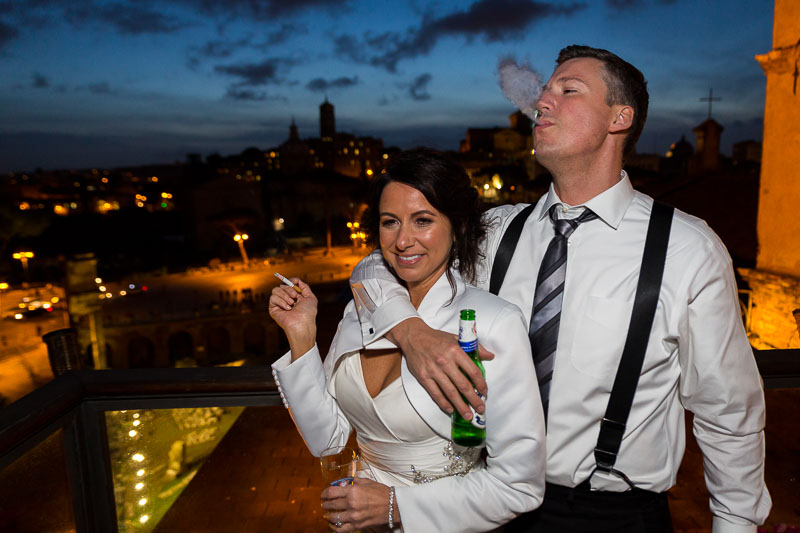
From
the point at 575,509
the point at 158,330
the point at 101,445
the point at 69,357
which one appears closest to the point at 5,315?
the point at 158,330

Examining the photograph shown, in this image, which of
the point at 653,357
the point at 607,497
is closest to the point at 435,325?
the point at 653,357

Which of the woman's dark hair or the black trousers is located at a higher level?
the woman's dark hair

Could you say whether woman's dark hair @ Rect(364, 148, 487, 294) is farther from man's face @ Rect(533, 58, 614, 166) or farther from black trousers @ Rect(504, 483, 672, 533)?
black trousers @ Rect(504, 483, 672, 533)

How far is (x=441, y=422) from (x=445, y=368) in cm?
30

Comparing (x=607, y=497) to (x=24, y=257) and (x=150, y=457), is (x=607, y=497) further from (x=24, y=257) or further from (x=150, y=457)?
(x=24, y=257)

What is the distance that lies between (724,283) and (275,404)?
1666 mm

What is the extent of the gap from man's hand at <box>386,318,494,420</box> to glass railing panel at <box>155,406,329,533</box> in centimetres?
100

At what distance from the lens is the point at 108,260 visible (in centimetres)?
3119

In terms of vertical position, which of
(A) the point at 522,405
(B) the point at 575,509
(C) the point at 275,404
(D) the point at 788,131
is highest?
(D) the point at 788,131

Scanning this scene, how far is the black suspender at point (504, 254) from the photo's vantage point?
1794 millimetres

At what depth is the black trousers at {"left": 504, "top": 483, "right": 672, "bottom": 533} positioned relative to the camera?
5.34ft

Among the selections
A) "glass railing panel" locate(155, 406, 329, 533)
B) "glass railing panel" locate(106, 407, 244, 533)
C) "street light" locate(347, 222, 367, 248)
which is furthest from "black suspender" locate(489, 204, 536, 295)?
"glass railing panel" locate(106, 407, 244, 533)

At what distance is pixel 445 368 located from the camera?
133 cm

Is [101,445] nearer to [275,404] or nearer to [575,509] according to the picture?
[275,404]
